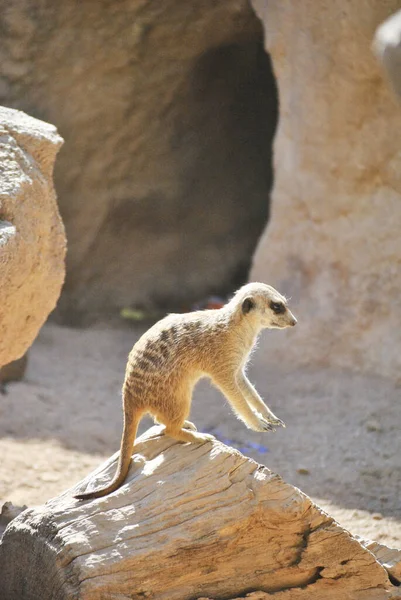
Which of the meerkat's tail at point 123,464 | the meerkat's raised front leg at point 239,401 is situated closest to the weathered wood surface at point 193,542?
the meerkat's tail at point 123,464

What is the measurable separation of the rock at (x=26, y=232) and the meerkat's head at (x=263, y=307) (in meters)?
0.89

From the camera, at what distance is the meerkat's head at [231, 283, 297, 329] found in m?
3.28

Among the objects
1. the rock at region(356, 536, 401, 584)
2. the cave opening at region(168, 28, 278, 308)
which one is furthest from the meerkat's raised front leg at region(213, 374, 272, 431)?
the cave opening at region(168, 28, 278, 308)

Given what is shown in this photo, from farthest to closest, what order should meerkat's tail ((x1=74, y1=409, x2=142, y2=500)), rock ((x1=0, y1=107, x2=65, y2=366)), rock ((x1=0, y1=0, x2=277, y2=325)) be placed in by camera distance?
rock ((x1=0, y1=0, x2=277, y2=325))
rock ((x1=0, y1=107, x2=65, y2=366))
meerkat's tail ((x1=74, y1=409, x2=142, y2=500))

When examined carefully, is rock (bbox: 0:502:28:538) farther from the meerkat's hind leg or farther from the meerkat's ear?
the meerkat's ear

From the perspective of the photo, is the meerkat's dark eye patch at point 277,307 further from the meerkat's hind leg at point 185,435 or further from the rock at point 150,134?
the rock at point 150,134

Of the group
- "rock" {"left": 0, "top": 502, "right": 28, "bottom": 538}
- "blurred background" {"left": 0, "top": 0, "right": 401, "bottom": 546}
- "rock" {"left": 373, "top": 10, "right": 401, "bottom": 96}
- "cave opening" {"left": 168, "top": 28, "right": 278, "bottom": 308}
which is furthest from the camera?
"cave opening" {"left": 168, "top": 28, "right": 278, "bottom": 308}

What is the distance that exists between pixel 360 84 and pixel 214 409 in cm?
226

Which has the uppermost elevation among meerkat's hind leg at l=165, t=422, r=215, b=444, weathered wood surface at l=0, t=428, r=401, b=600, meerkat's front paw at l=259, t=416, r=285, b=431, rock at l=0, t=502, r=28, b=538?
meerkat's front paw at l=259, t=416, r=285, b=431

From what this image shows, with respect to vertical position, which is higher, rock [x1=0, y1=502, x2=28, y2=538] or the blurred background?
the blurred background

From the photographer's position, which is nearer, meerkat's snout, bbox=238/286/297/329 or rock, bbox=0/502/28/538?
meerkat's snout, bbox=238/286/297/329

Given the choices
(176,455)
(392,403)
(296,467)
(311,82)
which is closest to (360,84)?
(311,82)

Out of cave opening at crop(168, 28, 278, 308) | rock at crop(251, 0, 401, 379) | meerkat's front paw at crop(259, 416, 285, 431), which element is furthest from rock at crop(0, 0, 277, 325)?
meerkat's front paw at crop(259, 416, 285, 431)

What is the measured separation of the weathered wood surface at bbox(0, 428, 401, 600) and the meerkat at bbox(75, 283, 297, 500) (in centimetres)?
11
